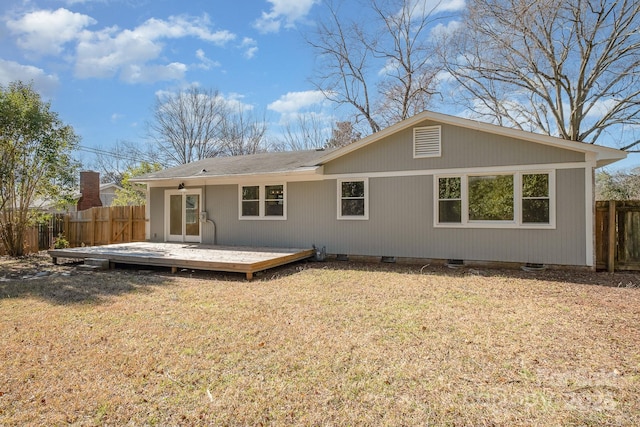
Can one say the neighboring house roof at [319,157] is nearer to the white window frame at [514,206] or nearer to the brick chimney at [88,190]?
the white window frame at [514,206]

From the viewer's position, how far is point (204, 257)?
8.83 meters

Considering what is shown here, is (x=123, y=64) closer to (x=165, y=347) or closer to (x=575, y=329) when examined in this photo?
(x=165, y=347)

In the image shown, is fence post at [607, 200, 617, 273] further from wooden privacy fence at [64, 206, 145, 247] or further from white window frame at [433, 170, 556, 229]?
wooden privacy fence at [64, 206, 145, 247]

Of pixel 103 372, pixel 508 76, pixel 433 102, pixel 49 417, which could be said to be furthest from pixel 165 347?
pixel 433 102

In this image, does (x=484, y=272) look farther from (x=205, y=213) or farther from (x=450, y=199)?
(x=205, y=213)

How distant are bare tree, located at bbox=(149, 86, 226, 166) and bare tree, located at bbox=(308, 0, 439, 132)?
36.6 feet

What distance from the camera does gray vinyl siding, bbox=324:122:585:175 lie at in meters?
8.16

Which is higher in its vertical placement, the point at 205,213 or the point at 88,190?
the point at 88,190

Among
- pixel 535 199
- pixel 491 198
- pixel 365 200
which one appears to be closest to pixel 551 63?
pixel 535 199

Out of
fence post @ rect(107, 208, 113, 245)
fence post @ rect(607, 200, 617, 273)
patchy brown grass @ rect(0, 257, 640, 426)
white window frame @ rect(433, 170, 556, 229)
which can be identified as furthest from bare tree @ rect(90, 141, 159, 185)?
fence post @ rect(607, 200, 617, 273)

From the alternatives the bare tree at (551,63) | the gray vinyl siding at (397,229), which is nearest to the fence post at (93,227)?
the gray vinyl siding at (397,229)

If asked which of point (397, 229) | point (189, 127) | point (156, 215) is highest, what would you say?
point (189, 127)

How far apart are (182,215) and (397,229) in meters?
7.55

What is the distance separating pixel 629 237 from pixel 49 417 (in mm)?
10687
